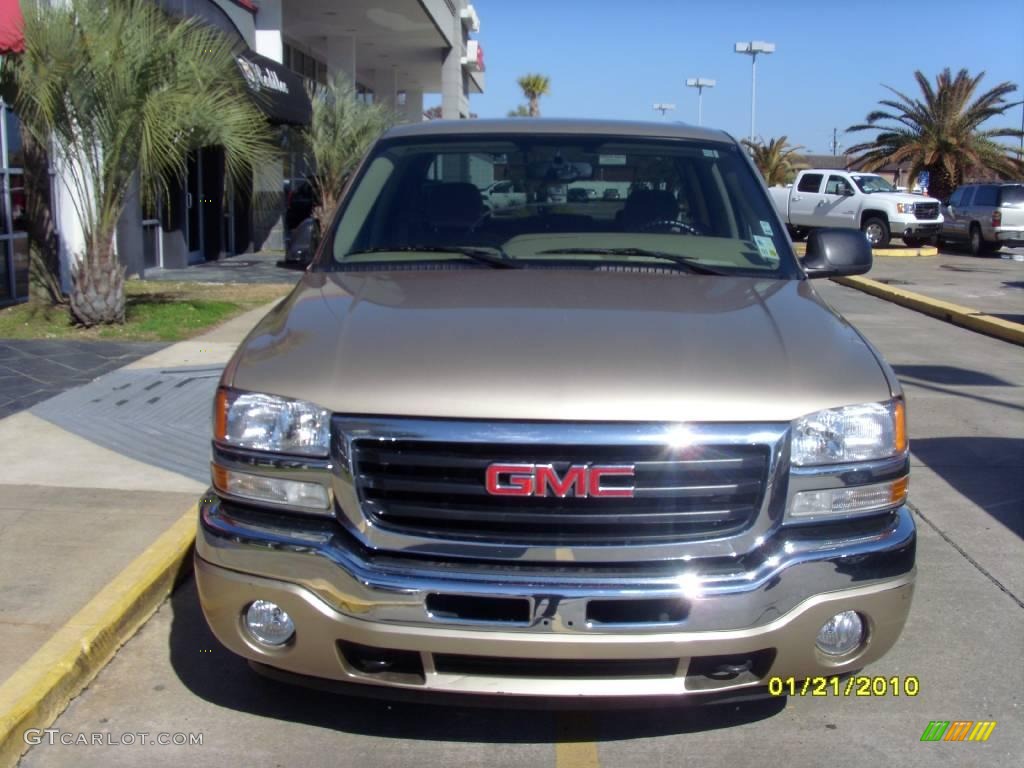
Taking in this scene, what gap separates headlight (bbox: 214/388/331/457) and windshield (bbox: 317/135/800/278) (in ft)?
4.05

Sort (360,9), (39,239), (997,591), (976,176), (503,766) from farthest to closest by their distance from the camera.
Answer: (976,176)
(360,9)
(39,239)
(997,591)
(503,766)

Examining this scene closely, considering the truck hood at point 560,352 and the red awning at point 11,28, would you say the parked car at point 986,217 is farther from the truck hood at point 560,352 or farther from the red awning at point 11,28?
the truck hood at point 560,352

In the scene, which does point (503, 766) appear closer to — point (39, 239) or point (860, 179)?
point (39, 239)

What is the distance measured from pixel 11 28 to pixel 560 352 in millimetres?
8477

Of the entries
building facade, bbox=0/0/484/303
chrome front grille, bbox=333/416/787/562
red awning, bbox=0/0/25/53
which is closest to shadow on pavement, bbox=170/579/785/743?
chrome front grille, bbox=333/416/787/562

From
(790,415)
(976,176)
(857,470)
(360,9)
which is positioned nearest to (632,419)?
(790,415)

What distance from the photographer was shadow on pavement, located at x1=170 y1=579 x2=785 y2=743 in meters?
3.45

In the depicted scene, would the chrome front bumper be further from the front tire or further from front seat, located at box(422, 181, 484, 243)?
the front tire

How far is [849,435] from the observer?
309cm

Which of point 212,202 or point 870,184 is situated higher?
point 870,184

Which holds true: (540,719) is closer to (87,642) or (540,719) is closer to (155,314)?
(87,642)

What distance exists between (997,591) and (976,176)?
3675cm

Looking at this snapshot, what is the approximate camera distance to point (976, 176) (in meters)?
37.8
